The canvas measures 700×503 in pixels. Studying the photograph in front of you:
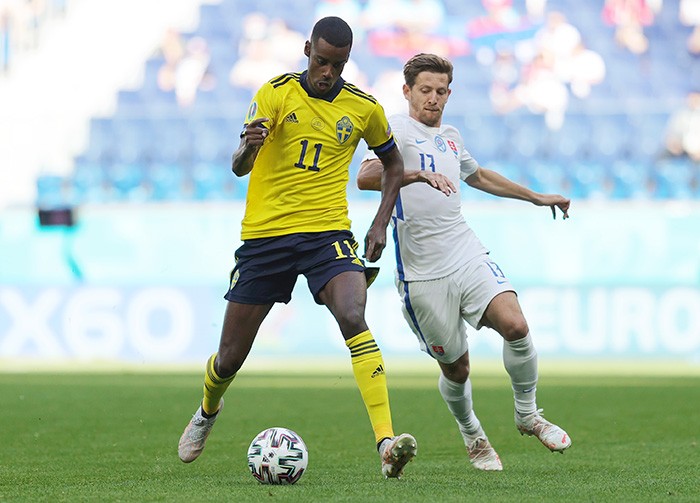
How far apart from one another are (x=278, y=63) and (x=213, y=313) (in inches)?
244

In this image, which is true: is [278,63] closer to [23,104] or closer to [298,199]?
[23,104]

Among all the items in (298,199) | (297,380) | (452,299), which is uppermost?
(298,199)

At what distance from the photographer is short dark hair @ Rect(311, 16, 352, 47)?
546 centimetres

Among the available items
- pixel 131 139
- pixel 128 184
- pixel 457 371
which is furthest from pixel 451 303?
pixel 131 139

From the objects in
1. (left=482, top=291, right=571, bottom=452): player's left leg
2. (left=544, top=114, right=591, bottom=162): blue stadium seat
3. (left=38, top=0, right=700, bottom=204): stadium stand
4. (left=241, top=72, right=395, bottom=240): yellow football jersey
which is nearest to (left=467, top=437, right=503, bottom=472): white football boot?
(left=482, top=291, right=571, bottom=452): player's left leg

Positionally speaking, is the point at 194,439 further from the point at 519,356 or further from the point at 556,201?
the point at 556,201

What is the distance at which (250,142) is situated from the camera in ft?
17.7

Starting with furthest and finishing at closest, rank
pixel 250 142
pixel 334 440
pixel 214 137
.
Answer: pixel 214 137
pixel 334 440
pixel 250 142

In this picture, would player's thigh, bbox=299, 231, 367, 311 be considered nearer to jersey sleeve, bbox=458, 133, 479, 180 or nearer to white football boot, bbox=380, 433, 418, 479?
white football boot, bbox=380, 433, 418, 479

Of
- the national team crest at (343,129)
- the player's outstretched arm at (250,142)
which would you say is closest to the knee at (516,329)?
the national team crest at (343,129)

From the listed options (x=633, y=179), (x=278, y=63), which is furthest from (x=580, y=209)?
(x=278, y=63)

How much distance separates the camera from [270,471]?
548 centimetres

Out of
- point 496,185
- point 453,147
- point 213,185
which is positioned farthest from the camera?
point 213,185

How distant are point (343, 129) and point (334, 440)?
272 cm
